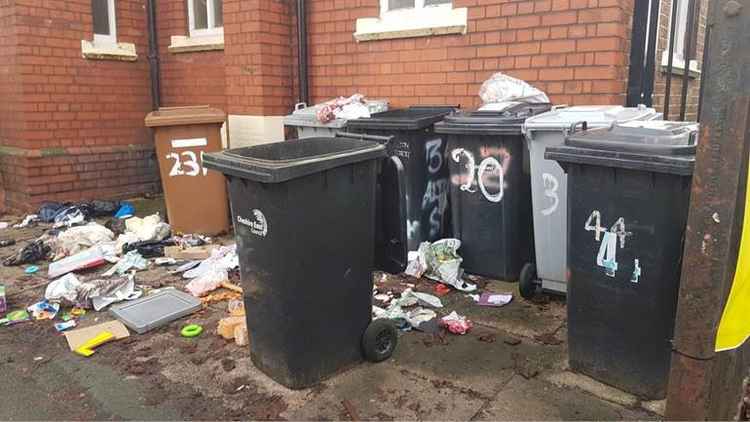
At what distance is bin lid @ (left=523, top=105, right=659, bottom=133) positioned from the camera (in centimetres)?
384

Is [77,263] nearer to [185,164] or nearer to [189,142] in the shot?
[185,164]

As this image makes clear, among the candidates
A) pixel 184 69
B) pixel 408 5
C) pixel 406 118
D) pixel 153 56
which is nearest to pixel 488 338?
pixel 406 118

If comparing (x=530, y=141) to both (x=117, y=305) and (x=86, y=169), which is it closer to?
(x=117, y=305)

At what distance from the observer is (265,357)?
3105 millimetres

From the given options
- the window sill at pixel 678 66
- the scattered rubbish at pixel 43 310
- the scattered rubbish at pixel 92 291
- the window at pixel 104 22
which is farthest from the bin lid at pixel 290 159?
the window at pixel 104 22

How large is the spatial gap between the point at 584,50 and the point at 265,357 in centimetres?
345

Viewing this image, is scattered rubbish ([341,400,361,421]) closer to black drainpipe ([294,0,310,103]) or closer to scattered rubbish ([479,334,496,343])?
scattered rubbish ([479,334,496,343])

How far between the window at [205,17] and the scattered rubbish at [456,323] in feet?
18.1

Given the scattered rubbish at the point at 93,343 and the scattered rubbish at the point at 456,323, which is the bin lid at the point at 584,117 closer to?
the scattered rubbish at the point at 456,323

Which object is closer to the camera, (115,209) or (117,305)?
(117,305)

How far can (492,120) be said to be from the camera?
431 cm

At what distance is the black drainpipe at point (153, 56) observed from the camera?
816 cm

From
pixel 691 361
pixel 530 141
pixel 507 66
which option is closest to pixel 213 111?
pixel 507 66

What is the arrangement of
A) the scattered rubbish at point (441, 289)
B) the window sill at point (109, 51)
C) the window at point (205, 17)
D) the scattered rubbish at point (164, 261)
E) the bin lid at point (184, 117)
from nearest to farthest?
the scattered rubbish at point (441, 289) < the scattered rubbish at point (164, 261) < the bin lid at point (184, 117) < the window sill at point (109, 51) < the window at point (205, 17)
